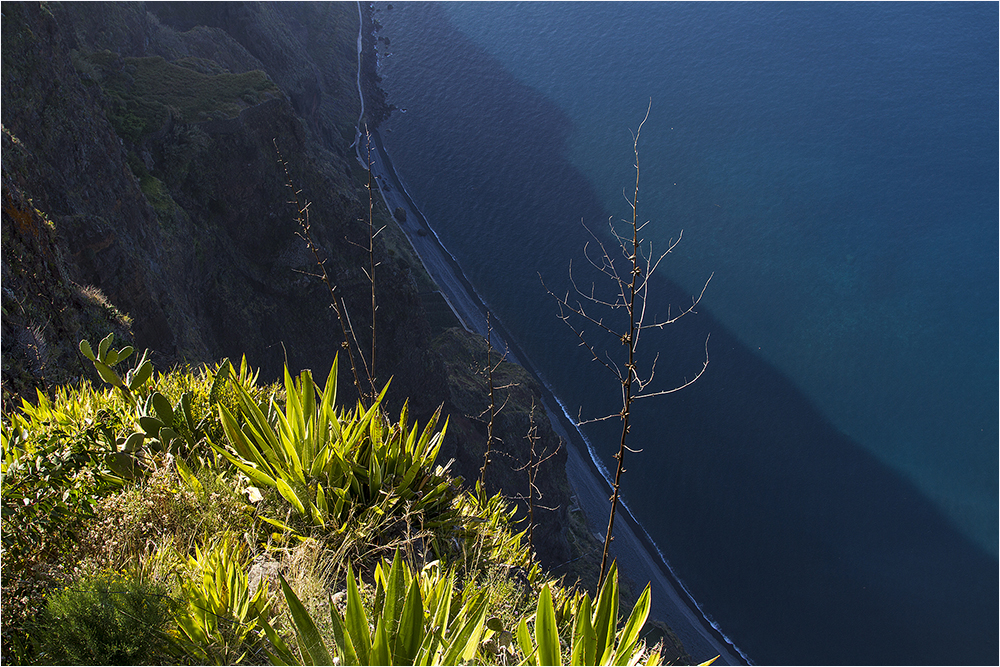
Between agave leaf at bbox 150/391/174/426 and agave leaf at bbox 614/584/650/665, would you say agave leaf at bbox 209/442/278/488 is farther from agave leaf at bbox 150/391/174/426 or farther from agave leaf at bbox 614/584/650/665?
agave leaf at bbox 614/584/650/665

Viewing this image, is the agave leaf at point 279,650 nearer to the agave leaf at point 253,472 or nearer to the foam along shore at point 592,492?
the agave leaf at point 253,472

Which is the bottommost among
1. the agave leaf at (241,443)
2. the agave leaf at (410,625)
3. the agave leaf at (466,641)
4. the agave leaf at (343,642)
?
the agave leaf at (241,443)

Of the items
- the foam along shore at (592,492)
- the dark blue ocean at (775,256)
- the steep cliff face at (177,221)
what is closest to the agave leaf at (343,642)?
the steep cliff face at (177,221)

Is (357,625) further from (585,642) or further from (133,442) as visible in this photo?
(133,442)

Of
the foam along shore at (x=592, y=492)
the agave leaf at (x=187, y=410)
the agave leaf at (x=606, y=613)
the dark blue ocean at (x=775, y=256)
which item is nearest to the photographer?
the agave leaf at (x=606, y=613)

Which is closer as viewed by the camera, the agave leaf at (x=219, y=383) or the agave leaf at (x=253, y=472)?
the agave leaf at (x=253, y=472)

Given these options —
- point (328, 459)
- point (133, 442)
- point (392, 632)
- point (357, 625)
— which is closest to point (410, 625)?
point (392, 632)

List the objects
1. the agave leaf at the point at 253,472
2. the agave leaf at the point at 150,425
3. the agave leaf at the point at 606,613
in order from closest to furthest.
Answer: the agave leaf at the point at 606,613 < the agave leaf at the point at 253,472 < the agave leaf at the point at 150,425

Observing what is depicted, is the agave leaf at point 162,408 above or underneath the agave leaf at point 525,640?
underneath
